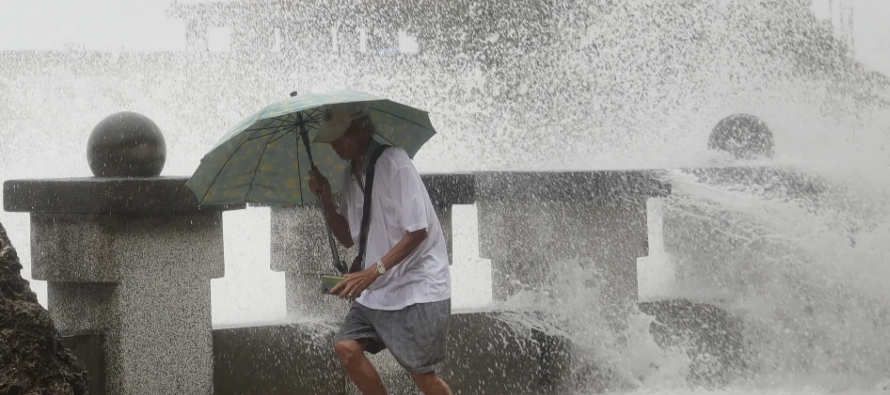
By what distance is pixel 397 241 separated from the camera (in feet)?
12.8

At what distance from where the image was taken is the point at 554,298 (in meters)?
6.16

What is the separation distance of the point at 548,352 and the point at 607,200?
0.98 metres

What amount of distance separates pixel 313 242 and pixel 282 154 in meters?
1.24

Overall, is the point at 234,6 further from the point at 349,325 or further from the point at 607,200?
the point at 349,325

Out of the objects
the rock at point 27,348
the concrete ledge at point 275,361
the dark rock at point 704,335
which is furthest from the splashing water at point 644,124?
the rock at point 27,348

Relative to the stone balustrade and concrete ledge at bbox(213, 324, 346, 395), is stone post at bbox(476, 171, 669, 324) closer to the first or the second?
concrete ledge at bbox(213, 324, 346, 395)

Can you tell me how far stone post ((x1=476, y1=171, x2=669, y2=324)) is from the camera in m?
6.01

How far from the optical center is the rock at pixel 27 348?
3.56 meters

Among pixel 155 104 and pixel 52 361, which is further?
pixel 155 104

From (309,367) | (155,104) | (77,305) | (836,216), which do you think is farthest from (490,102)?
(77,305)

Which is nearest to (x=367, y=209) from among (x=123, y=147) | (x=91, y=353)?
(x=123, y=147)

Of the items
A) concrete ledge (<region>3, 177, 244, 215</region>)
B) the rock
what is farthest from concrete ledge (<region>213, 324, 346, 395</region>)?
the rock

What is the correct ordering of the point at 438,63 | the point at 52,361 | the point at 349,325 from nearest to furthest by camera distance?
1. the point at 52,361
2. the point at 349,325
3. the point at 438,63

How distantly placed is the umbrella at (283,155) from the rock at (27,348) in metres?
0.74
